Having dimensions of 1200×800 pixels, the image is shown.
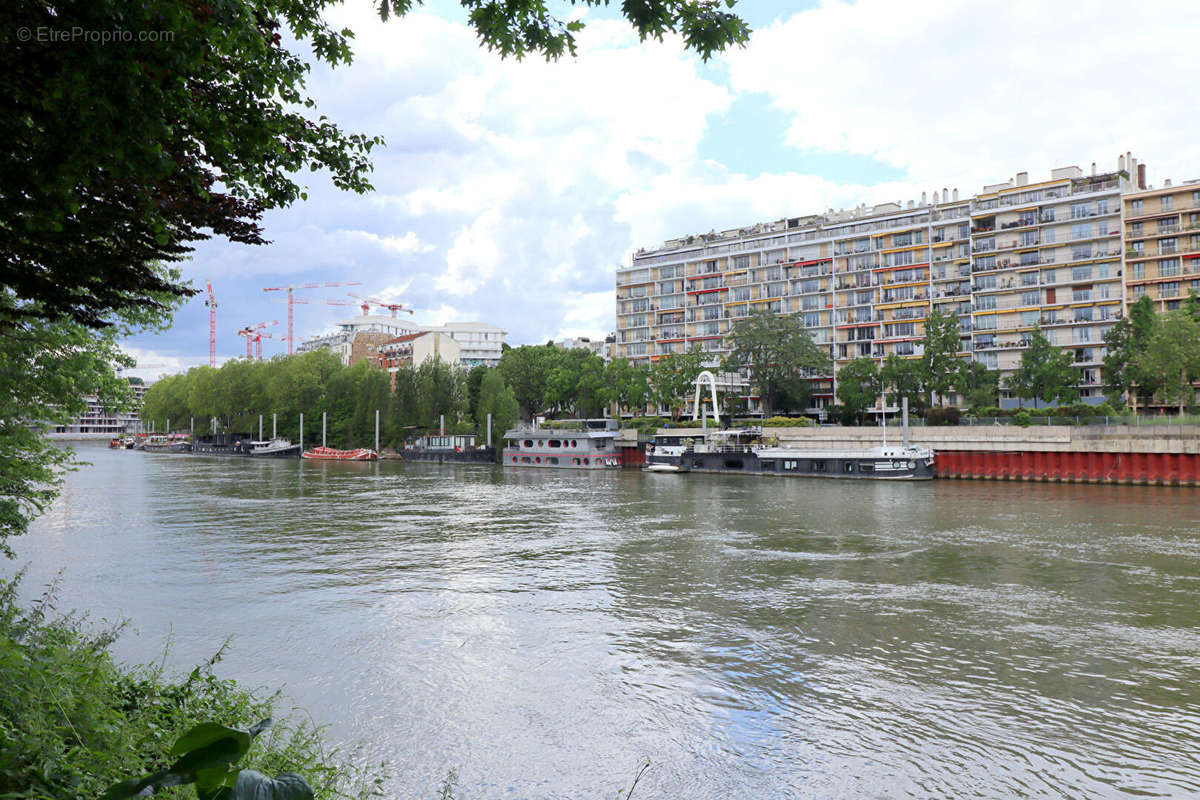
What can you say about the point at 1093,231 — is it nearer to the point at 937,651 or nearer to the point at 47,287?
the point at 937,651

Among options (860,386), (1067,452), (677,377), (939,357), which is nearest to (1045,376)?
(939,357)

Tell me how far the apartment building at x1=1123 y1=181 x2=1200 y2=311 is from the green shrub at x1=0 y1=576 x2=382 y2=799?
3666 inches

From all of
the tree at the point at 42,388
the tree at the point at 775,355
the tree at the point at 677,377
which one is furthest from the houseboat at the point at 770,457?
the tree at the point at 42,388

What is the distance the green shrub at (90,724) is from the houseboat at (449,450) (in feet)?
260

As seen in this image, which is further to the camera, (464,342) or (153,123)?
(464,342)

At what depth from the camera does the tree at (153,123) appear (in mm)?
4430

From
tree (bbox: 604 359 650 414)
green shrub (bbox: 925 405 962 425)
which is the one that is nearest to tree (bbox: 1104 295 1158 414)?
green shrub (bbox: 925 405 962 425)

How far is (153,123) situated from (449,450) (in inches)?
3470

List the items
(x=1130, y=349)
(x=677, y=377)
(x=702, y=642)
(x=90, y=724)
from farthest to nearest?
(x=677, y=377)
(x=1130, y=349)
(x=702, y=642)
(x=90, y=724)

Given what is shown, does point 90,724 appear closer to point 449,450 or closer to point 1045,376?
point 1045,376

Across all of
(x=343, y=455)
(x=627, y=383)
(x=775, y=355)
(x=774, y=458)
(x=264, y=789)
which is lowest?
(x=343, y=455)

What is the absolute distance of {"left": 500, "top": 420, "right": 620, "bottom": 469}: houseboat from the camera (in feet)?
261

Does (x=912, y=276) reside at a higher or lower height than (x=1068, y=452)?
higher

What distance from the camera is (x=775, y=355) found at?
9044 centimetres
